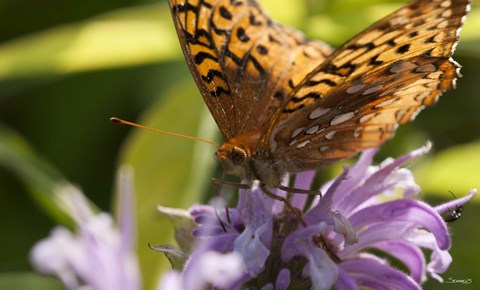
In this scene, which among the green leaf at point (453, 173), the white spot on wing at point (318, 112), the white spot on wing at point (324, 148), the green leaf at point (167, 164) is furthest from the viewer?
the green leaf at point (453, 173)

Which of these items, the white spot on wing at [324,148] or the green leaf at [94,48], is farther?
the green leaf at [94,48]

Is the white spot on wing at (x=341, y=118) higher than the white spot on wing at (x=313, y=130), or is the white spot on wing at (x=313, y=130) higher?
the white spot on wing at (x=341, y=118)

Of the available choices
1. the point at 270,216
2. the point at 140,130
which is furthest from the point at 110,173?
the point at 270,216

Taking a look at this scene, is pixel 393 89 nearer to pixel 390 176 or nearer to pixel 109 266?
pixel 390 176

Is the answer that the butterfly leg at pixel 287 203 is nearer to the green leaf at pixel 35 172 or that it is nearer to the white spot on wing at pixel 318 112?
the white spot on wing at pixel 318 112

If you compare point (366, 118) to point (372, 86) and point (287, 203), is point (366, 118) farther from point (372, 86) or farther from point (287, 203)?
point (287, 203)

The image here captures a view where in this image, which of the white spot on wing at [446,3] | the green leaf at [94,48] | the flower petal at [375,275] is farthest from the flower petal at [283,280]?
the green leaf at [94,48]

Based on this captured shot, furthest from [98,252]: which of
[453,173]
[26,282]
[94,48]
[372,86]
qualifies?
[453,173]

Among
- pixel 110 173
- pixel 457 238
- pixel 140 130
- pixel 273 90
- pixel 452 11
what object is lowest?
pixel 457 238
